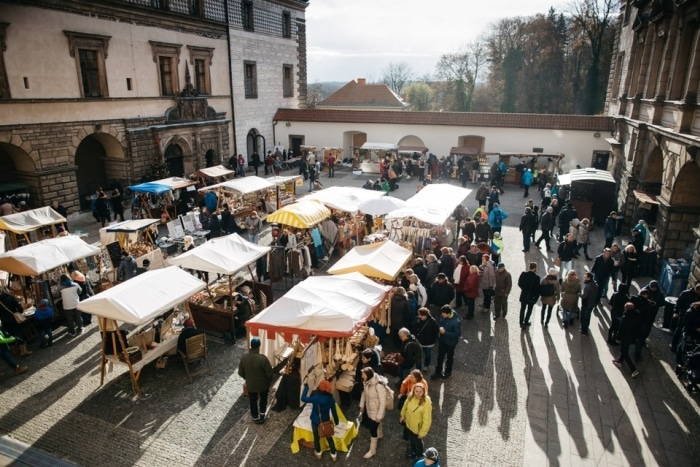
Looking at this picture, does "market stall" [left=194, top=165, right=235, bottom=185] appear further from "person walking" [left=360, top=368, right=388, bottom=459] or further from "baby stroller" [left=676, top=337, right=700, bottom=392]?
"baby stroller" [left=676, top=337, right=700, bottom=392]

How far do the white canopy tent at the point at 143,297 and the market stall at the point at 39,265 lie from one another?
3.09 m

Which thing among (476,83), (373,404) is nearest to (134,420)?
(373,404)

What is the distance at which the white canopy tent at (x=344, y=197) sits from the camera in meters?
14.5

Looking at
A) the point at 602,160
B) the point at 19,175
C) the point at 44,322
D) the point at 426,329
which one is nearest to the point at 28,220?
the point at 19,175

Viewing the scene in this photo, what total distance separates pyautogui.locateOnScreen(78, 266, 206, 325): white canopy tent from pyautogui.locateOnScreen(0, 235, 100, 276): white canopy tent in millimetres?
3056

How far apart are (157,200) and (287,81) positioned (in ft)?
57.2

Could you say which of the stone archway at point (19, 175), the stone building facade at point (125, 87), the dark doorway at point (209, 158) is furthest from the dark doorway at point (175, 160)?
the stone archway at point (19, 175)

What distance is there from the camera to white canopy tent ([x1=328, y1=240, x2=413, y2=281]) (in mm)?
9836

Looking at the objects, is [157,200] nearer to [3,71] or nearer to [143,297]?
[3,71]

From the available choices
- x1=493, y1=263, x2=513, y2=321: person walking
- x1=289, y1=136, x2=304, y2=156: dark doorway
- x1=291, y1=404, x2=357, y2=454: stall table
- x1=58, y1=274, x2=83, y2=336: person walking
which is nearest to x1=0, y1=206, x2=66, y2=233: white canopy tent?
x1=58, y1=274, x2=83, y2=336: person walking

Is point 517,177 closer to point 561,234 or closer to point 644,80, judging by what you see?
point 644,80

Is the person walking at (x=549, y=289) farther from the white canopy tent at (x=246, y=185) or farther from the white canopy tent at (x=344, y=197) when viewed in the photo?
the white canopy tent at (x=246, y=185)

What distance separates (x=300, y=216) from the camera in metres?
12.8

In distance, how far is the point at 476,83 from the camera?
5291 cm
